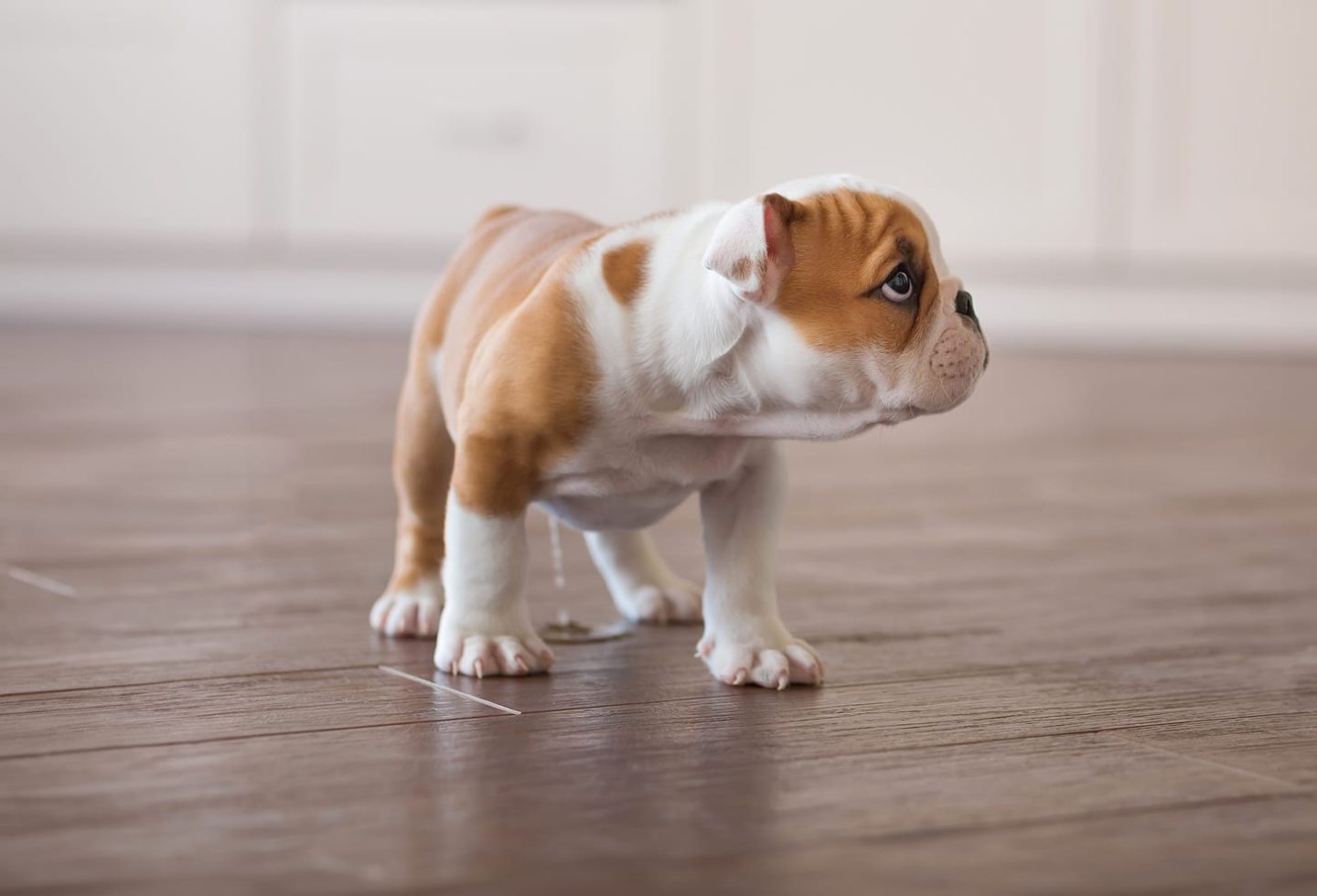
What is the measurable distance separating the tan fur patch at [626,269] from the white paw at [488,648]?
0.23 m

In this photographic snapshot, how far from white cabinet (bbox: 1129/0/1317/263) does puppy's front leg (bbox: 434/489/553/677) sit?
2987 mm

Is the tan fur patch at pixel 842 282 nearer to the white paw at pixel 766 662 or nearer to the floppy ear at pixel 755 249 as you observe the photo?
the floppy ear at pixel 755 249

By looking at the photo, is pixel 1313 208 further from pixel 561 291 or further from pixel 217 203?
pixel 561 291

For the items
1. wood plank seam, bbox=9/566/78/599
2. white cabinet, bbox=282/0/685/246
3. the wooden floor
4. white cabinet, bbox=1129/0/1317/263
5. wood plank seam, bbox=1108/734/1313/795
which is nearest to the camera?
the wooden floor

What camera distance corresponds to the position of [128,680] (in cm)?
106

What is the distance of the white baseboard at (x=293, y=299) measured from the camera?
3.84 meters

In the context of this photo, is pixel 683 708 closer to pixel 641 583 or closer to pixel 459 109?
pixel 641 583

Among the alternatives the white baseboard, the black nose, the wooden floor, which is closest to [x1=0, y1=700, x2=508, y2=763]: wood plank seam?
the wooden floor

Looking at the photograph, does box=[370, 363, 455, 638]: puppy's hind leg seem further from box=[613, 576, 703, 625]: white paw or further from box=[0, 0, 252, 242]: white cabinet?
box=[0, 0, 252, 242]: white cabinet

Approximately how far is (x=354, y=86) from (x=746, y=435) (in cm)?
312

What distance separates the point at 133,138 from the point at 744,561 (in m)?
3.24

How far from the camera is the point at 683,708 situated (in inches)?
40.0

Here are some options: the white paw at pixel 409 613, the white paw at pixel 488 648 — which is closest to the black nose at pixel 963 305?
the white paw at pixel 488 648

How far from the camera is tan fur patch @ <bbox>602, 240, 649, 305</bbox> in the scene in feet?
3.36
